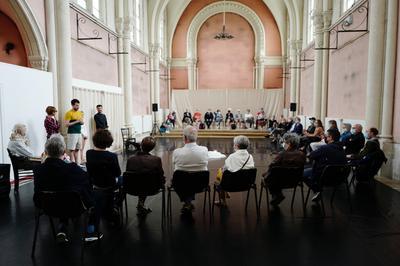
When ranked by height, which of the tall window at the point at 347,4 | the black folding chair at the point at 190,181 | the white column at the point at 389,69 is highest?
the tall window at the point at 347,4

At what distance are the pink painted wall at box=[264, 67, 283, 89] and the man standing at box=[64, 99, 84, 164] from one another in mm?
14678

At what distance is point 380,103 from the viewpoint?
20.4 ft

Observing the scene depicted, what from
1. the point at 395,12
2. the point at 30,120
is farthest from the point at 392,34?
the point at 30,120

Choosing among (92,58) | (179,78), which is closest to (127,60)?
(92,58)

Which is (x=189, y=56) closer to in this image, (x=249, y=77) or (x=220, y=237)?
(x=249, y=77)

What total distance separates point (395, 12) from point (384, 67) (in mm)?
1012

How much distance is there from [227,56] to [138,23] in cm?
731

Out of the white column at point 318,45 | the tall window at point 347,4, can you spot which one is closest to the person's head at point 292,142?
the tall window at point 347,4

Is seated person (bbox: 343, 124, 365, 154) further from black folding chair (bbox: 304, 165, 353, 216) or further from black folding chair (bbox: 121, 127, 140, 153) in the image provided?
black folding chair (bbox: 121, 127, 140, 153)

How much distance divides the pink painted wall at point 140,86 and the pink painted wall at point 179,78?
455cm

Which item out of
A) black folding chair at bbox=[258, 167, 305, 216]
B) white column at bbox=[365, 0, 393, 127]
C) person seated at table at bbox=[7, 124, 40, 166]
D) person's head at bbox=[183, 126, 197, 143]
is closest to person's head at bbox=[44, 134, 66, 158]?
person's head at bbox=[183, 126, 197, 143]

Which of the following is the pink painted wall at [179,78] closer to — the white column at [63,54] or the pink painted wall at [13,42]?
the white column at [63,54]

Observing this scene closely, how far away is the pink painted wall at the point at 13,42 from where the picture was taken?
6.96 metres

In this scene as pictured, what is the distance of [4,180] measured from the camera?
4660 mm
